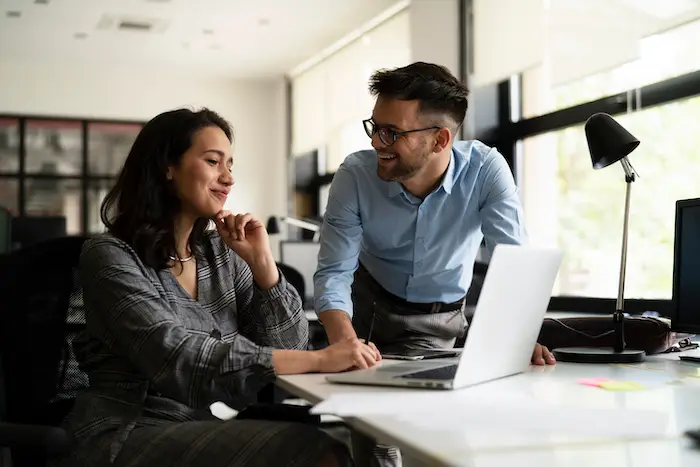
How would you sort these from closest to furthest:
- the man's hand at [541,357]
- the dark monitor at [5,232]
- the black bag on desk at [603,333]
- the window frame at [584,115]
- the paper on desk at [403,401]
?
the paper on desk at [403,401] < the man's hand at [541,357] < the black bag on desk at [603,333] < the window frame at [584,115] < the dark monitor at [5,232]

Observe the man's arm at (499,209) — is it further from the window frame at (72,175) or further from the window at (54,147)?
the window at (54,147)

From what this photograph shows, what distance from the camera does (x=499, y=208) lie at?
6.54 feet

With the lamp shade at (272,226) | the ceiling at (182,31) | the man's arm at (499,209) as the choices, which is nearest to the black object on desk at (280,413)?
the man's arm at (499,209)

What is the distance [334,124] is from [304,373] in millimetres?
6266

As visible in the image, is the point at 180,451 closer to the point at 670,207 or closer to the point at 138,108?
the point at 670,207

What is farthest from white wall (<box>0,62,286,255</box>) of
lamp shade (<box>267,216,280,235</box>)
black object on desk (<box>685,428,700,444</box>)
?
black object on desk (<box>685,428,700,444</box>)

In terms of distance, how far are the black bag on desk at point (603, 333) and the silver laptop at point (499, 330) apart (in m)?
0.41

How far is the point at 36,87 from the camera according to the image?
8484 mm

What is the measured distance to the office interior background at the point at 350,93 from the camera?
392 centimetres

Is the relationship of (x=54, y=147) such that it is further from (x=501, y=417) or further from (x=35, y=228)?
(x=501, y=417)

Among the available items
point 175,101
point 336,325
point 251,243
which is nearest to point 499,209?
point 336,325

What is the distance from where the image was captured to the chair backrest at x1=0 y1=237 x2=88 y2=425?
148 cm

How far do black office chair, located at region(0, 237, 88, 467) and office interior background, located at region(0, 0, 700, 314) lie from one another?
1483mm

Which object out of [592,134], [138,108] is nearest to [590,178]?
[592,134]
